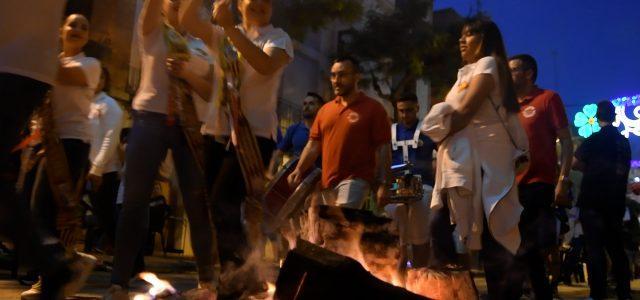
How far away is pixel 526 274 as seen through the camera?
4.51m

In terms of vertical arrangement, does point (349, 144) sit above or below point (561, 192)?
above

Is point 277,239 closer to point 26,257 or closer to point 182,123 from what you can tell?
point 182,123

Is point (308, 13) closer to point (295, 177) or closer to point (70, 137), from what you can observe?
point (295, 177)

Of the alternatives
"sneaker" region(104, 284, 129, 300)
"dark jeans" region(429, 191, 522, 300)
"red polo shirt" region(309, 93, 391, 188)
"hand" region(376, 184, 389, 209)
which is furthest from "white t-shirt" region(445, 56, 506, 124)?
"sneaker" region(104, 284, 129, 300)

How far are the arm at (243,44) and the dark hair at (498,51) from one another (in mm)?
1312

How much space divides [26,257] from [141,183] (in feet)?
3.26

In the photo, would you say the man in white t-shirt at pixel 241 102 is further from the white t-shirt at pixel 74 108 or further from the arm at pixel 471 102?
the arm at pixel 471 102

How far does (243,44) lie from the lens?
372 cm

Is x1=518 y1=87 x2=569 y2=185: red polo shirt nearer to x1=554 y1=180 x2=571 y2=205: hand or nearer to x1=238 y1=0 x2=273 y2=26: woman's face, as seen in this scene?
x1=554 y1=180 x2=571 y2=205: hand

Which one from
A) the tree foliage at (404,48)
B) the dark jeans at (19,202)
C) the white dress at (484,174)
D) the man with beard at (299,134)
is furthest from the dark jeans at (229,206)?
the tree foliage at (404,48)

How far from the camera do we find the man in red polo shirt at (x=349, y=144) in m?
5.02

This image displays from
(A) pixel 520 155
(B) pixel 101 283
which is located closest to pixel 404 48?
(B) pixel 101 283

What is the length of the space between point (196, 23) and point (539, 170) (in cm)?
251

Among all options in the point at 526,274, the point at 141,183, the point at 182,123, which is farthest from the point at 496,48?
the point at 141,183
